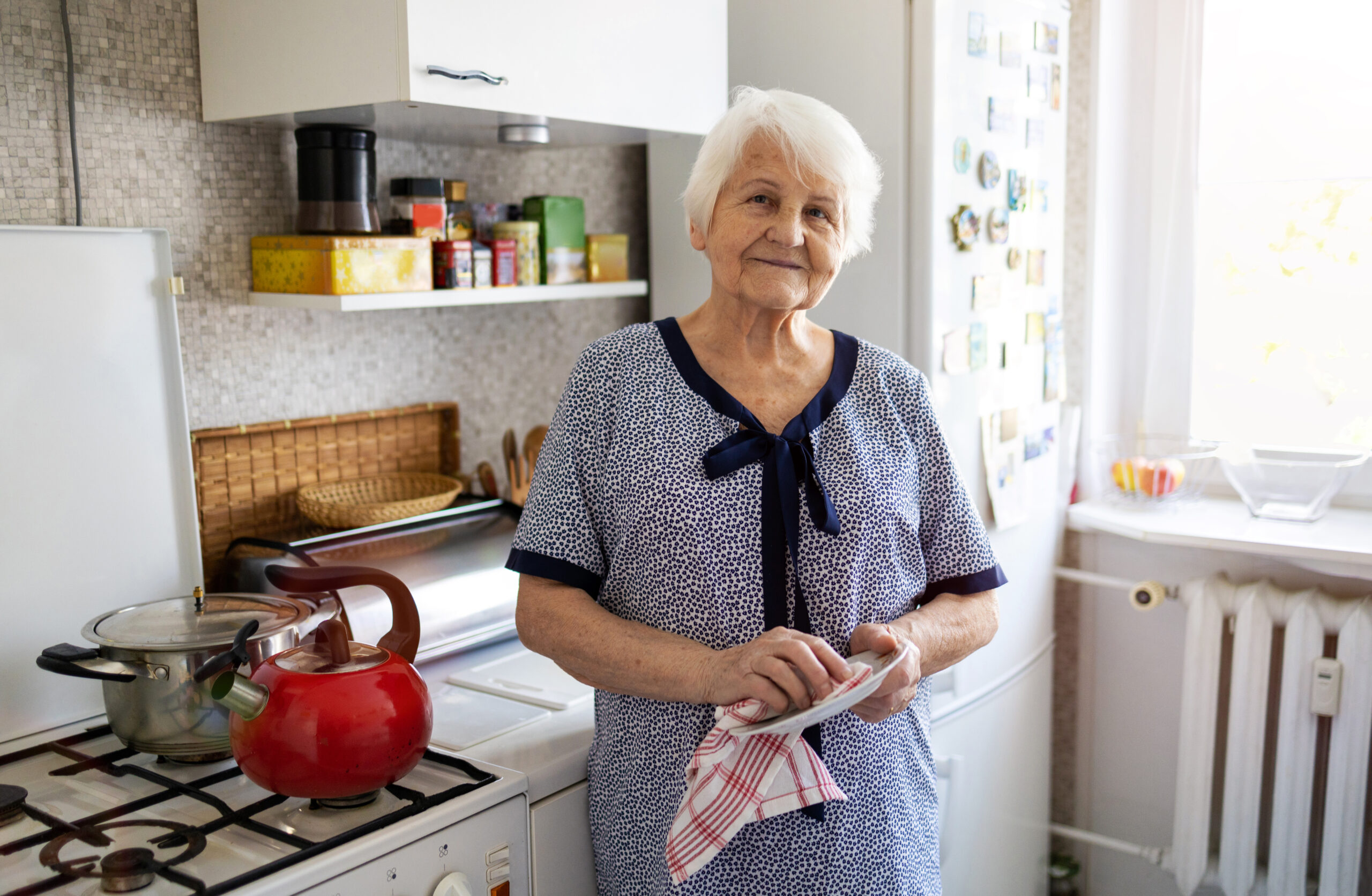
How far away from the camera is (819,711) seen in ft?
3.10

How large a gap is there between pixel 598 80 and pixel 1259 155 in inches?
55.2

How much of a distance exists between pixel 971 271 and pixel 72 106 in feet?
4.34

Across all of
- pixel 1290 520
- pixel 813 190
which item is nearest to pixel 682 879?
pixel 813 190

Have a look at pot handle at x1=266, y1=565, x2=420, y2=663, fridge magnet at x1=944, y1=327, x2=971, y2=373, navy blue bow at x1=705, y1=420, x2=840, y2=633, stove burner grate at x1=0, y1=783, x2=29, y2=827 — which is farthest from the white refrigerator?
stove burner grate at x1=0, y1=783, x2=29, y2=827

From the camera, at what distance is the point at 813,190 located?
3.92ft

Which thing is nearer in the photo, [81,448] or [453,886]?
[453,886]

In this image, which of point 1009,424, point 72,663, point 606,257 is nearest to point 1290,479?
point 1009,424

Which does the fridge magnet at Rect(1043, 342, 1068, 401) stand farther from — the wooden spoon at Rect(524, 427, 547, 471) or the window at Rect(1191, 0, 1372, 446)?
the wooden spoon at Rect(524, 427, 547, 471)

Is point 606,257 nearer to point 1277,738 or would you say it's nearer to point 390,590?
point 390,590

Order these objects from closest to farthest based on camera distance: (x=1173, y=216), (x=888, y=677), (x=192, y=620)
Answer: (x=888, y=677) < (x=192, y=620) < (x=1173, y=216)

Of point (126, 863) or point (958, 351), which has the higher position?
point (958, 351)

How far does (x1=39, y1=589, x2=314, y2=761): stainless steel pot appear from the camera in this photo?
117 cm

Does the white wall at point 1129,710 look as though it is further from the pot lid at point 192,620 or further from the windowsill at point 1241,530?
the pot lid at point 192,620

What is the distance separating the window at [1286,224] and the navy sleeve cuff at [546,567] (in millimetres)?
1655
